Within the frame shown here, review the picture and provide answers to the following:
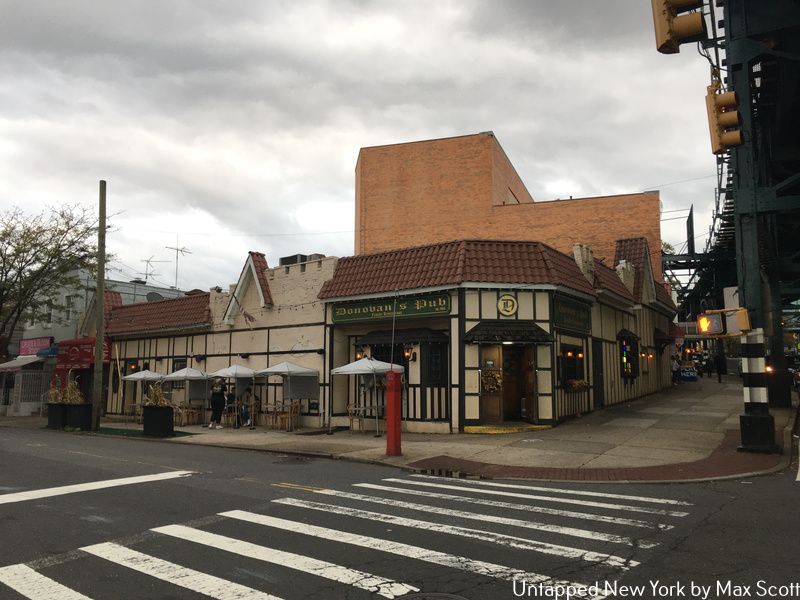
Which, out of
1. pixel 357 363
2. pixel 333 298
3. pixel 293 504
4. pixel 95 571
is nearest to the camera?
pixel 95 571

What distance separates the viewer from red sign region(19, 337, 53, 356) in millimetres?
36625

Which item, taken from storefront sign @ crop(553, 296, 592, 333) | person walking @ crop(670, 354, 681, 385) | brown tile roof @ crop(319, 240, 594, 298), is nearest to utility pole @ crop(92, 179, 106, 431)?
brown tile roof @ crop(319, 240, 594, 298)

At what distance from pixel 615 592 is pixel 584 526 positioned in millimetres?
2257

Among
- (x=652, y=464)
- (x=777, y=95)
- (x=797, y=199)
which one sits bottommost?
(x=652, y=464)

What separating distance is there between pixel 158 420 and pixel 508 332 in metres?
11.7

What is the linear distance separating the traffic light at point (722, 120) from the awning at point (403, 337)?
10369 millimetres

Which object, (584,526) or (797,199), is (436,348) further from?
(584,526)

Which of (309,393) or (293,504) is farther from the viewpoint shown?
(309,393)

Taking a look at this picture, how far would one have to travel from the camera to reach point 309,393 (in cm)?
2150

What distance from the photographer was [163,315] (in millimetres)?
28203

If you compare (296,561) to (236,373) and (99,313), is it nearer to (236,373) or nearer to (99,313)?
(236,373)

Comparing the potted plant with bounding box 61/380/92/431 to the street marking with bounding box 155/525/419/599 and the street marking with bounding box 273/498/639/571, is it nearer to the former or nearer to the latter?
the street marking with bounding box 273/498/639/571

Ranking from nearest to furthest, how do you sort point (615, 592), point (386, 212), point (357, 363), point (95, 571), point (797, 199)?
1. point (615, 592)
2. point (95, 571)
3. point (797, 199)
4. point (357, 363)
5. point (386, 212)

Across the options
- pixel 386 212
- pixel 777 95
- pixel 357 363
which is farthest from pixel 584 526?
pixel 386 212
